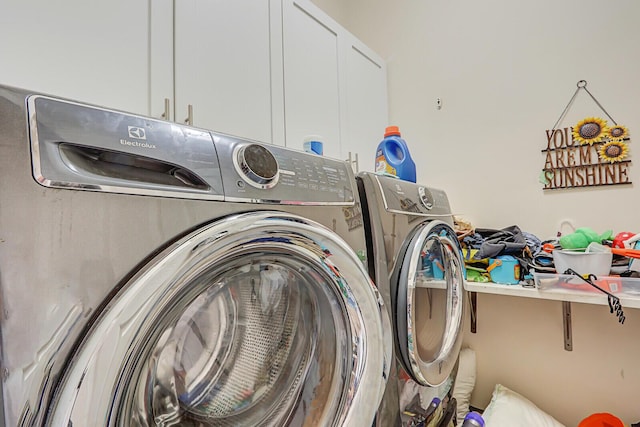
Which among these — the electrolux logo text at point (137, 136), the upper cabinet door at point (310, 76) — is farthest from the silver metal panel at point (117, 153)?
the upper cabinet door at point (310, 76)

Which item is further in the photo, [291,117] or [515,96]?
[515,96]

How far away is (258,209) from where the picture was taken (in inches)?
21.6

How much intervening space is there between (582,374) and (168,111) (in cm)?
203

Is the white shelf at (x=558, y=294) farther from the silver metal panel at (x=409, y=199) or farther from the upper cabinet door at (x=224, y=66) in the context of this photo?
the upper cabinet door at (x=224, y=66)

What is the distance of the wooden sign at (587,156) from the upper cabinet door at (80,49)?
1.75m

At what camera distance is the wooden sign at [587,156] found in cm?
140

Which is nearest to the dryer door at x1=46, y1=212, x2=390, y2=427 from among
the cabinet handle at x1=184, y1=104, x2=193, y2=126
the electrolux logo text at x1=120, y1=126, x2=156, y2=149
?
the electrolux logo text at x1=120, y1=126, x2=156, y2=149

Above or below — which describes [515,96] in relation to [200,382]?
above

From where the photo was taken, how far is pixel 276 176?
0.59m

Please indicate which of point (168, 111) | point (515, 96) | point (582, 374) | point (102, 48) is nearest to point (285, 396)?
point (168, 111)

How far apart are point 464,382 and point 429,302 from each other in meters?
0.88

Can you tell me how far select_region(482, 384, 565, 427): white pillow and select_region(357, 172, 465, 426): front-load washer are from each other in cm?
45

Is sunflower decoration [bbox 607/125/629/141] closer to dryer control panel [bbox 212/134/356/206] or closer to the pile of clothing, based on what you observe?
the pile of clothing

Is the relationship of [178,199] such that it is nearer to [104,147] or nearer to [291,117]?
[104,147]
